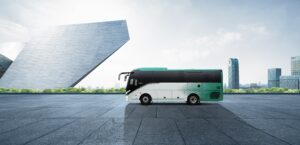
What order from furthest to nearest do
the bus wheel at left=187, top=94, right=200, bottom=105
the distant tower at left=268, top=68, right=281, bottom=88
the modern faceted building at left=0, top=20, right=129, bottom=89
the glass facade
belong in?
the distant tower at left=268, top=68, right=281, bottom=88, the glass facade, the modern faceted building at left=0, top=20, right=129, bottom=89, the bus wheel at left=187, top=94, right=200, bottom=105

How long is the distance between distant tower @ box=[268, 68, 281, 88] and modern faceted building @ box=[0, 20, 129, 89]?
532 feet

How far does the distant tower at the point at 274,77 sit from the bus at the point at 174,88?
167755 mm

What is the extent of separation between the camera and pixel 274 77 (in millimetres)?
156500

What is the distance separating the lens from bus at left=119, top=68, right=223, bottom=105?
13242 mm

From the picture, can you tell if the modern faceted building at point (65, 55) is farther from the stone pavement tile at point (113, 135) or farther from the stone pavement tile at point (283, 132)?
the stone pavement tile at point (283, 132)

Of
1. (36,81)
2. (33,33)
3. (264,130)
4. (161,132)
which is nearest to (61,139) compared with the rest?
(161,132)

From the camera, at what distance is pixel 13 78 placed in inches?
1080

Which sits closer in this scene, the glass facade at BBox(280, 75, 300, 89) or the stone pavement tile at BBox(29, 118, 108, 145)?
the stone pavement tile at BBox(29, 118, 108, 145)

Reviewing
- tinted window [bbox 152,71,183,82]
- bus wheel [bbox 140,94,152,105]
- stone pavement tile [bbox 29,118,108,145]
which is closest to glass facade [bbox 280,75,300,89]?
tinted window [bbox 152,71,183,82]

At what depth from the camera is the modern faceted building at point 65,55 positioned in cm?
2555

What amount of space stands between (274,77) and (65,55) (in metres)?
171

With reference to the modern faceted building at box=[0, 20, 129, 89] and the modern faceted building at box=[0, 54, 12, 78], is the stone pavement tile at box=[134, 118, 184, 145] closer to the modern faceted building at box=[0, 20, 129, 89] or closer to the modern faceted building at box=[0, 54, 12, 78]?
the modern faceted building at box=[0, 20, 129, 89]

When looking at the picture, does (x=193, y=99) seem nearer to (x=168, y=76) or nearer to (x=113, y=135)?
(x=168, y=76)

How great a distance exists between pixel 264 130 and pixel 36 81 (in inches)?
1096
